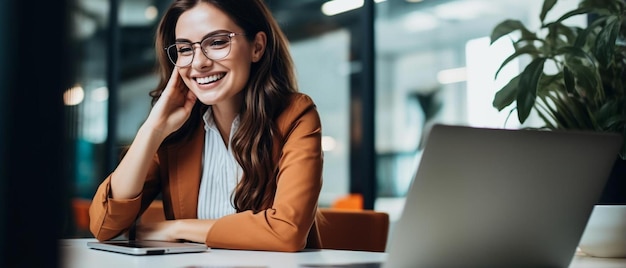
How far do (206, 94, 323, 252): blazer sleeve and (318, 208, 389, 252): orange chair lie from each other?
1.08ft

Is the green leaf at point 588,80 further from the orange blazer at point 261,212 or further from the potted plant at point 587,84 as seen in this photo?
the orange blazer at point 261,212

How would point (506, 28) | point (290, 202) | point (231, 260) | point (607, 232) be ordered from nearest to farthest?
point (231, 260)
point (607, 232)
point (290, 202)
point (506, 28)

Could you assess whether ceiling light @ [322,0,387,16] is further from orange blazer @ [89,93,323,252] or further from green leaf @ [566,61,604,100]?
orange blazer @ [89,93,323,252]

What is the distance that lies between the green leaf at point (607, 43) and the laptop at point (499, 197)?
3.80 feet

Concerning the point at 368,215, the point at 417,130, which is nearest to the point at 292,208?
the point at 368,215

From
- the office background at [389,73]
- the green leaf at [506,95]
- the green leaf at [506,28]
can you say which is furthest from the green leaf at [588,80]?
the office background at [389,73]

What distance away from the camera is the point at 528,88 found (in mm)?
2094

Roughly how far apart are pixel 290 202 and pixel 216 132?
0.41m

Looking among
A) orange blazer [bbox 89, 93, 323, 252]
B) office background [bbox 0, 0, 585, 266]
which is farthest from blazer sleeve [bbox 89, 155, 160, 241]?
office background [bbox 0, 0, 585, 266]

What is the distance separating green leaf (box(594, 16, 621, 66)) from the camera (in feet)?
6.68

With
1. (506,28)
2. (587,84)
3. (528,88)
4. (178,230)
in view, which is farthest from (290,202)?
(506,28)

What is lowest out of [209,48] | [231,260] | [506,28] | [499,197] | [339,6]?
[231,260]

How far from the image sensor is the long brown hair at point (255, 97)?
6.04 feet

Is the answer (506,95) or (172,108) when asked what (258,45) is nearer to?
(172,108)
